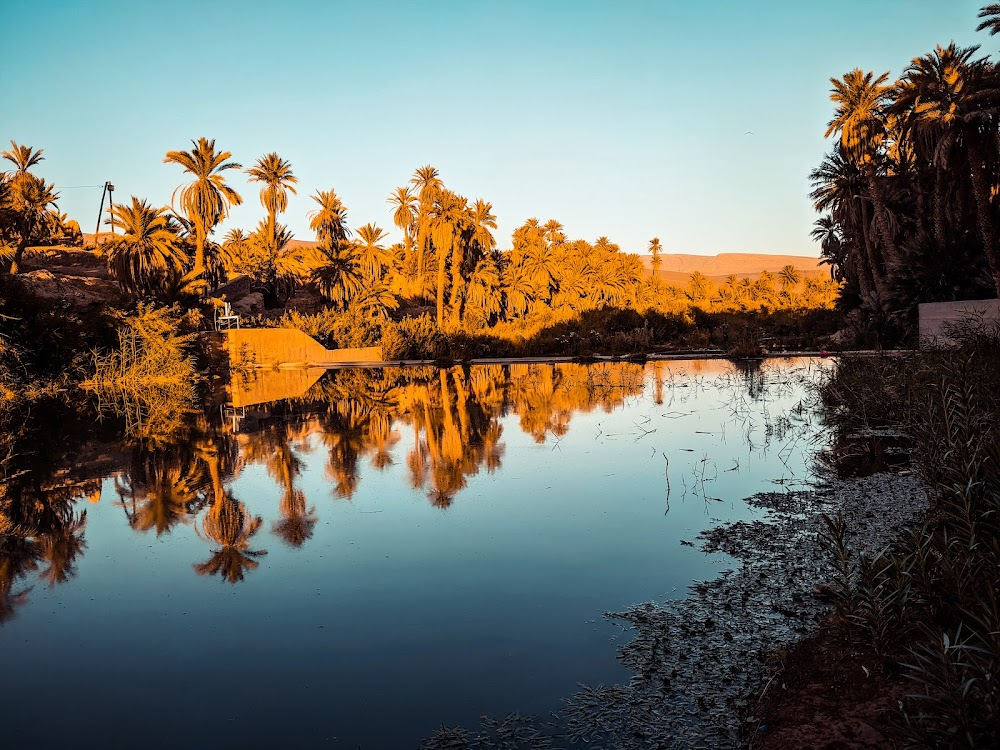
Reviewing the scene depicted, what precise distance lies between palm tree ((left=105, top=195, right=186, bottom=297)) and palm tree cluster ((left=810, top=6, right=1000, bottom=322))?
1548 inches

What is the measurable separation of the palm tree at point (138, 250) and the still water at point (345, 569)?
32.5m

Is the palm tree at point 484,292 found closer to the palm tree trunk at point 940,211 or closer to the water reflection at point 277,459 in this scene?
the water reflection at point 277,459

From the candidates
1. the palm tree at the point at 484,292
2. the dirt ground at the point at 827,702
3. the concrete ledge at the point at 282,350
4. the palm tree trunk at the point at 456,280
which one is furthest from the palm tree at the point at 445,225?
the dirt ground at the point at 827,702

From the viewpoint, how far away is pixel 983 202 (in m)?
26.8

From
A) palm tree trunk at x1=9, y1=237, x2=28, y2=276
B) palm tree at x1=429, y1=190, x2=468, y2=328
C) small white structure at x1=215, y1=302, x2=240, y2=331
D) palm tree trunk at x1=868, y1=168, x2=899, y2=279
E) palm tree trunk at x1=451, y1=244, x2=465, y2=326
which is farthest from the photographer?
palm tree trunk at x1=451, y1=244, x2=465, y2=326

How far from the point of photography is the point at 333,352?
4609 centimetres

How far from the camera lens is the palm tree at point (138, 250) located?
43.5 meters

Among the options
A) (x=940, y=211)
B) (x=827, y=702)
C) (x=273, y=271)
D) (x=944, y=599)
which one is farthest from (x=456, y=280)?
(x=827, y=702)

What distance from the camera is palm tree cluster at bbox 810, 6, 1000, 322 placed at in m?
26.9

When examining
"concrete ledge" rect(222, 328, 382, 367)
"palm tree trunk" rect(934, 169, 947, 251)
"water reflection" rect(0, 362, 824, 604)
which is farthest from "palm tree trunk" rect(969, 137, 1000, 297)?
"concrete ledge" rect(222, 328, 382, 367)

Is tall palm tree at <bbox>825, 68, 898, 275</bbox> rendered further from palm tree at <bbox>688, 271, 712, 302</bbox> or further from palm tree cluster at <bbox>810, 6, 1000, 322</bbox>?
palm tree at <bbox>688, 271, 712, 302</bbox>

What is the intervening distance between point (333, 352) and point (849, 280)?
3171 centimetres

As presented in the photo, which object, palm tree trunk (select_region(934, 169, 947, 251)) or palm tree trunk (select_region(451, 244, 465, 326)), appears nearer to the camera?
palm tree trunk (select_region(934, 169, 947, 251))

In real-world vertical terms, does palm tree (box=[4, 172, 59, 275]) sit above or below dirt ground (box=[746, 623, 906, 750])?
above
